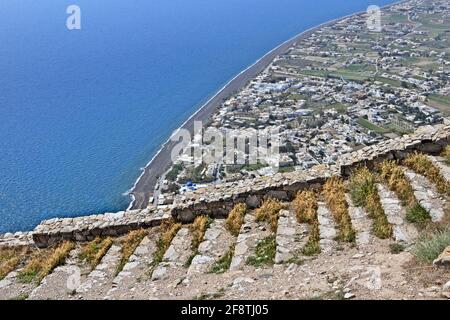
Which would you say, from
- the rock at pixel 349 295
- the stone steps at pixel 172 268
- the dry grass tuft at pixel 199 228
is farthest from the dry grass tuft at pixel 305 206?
the rock at pixel 349 295

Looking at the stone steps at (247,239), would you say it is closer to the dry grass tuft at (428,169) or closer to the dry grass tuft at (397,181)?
the dry grass tuft at (397,181)

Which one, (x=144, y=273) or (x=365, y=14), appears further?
(x=365, y=14)

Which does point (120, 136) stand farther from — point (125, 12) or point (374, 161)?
point (125, 12)

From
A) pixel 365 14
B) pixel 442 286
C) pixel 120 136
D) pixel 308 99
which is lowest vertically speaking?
pixel 120 136

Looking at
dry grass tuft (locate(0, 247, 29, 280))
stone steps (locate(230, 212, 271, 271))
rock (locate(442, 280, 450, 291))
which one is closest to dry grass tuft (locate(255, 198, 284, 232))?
stone steps (locate(230, 212, 271, 271))

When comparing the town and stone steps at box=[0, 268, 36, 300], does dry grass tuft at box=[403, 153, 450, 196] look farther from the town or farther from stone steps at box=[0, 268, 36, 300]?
the town

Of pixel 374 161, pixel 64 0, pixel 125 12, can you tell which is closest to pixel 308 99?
pixel 374 161
